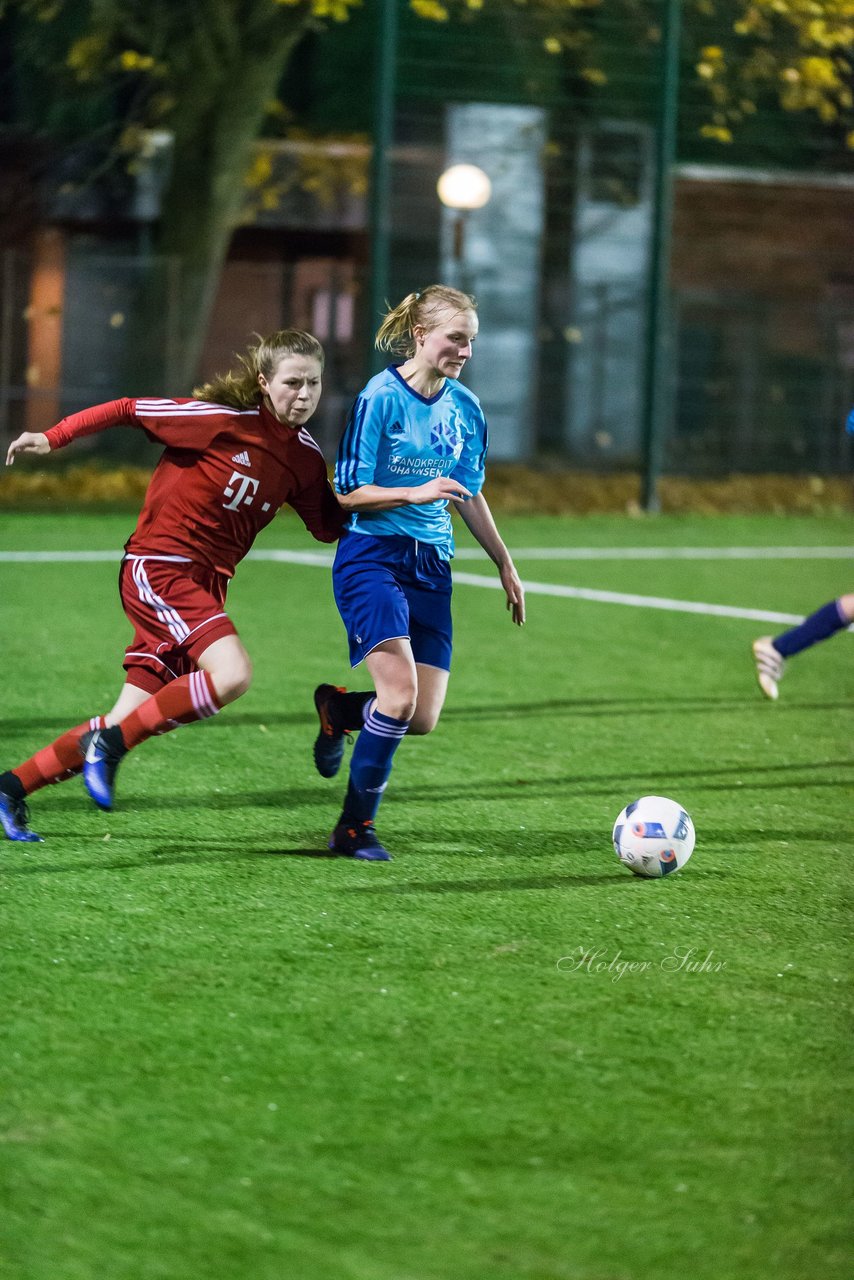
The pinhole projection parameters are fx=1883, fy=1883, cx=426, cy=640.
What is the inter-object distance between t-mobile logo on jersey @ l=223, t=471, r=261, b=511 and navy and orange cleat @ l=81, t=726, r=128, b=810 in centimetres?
75

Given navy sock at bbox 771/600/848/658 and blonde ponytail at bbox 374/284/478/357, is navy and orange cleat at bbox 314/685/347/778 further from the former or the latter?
navy sock at bbox 771/600/848/658

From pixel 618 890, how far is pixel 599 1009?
112 cm

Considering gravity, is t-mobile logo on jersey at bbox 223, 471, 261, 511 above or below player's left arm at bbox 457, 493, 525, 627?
above

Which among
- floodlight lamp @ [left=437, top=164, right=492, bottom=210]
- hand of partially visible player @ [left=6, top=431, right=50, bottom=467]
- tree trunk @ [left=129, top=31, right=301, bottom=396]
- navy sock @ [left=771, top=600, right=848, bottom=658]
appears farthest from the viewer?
floodlight lamp @ [left=437, top=164, right=492, bottom=210]

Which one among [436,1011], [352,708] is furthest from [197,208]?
[436,1011]

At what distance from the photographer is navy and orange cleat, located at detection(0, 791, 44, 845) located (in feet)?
18.3

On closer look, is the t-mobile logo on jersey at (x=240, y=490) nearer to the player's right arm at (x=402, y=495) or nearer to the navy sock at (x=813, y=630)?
the player's right arm at (x=402, y=495)

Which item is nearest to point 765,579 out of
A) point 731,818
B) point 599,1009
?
point 731,818

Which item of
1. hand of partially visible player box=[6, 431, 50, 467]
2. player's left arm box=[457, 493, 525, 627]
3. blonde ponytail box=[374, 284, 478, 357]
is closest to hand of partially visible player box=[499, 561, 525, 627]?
player's left arm box=[457, 493, 525, 627]

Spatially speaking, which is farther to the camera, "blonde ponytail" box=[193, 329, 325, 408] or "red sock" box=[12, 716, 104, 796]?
"red sock" box=[12, 716, 104, 796]

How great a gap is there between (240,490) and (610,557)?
9327 mm

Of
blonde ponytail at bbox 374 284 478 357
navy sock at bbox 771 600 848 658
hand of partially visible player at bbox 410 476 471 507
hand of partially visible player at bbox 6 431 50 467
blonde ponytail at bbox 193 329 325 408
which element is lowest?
navy sock at bbox 771 600 848 658

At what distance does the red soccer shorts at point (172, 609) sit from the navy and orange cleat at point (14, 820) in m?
0.51

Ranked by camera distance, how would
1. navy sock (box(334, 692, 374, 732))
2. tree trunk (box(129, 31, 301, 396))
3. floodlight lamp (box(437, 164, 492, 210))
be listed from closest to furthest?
navy sock (box(334, 692, 374, 732)) < tree trunk (box(129, 31, 301, 396)) < floodlight lamp (box(437, 164, 492, 210))
